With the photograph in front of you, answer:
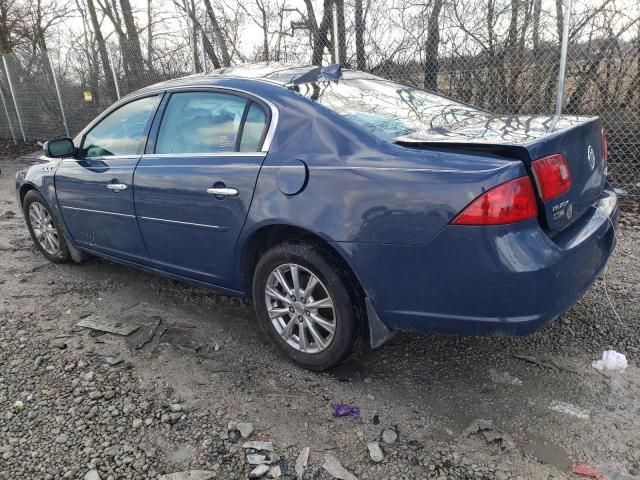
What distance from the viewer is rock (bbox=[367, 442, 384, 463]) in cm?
219

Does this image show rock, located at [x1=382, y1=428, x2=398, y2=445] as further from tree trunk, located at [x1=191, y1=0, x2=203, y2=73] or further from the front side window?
tree trunk, located at [x1=191, y1=0, x2=203, y2=73]

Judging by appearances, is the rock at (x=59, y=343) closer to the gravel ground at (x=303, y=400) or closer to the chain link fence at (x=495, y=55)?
the gravel ground at (x=303, y=400)

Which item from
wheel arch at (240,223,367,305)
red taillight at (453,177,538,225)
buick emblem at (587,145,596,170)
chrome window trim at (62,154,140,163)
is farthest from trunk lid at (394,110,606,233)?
chrome window trim at (62,154,140,163)

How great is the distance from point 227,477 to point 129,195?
207 cm

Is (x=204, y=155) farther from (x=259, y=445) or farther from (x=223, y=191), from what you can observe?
(x=259, y=445)

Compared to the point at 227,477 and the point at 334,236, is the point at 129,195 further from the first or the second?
the point at 227,477

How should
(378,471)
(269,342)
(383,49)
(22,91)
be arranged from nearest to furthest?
(378,471), (269,342), (383,49), (22,91)

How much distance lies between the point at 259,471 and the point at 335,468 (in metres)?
0.32

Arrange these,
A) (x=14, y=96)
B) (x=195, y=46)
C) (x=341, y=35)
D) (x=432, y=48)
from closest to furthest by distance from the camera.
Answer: (x=432, y=48), (x=341, y=35), (x=195, y=46), (x=14, y=96)

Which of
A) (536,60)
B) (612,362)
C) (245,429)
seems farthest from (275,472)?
(536,60)

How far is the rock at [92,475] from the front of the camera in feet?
7.08

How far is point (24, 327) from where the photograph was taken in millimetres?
3533

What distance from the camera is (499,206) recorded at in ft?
6.82

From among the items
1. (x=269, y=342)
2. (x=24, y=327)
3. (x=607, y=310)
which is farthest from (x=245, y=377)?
(x=607, y=310)
